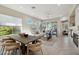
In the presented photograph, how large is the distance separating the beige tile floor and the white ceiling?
65 centimetres

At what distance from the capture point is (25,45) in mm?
3260

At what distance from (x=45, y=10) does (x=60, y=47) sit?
3.43ft

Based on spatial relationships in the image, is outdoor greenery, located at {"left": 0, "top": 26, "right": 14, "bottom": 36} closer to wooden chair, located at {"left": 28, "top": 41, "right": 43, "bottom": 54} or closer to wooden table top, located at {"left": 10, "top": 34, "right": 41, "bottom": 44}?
wooden table top, located at {"left": 10, "top": 34, "right": 41, "bottom": 44}

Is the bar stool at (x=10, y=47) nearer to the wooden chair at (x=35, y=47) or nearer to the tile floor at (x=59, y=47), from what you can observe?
the wooden chair at (x=35, y=47)

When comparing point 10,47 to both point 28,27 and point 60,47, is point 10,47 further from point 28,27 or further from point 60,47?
point 60,47

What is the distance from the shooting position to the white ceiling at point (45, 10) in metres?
3.22

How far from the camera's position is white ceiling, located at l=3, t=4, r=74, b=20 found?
3.22 metres

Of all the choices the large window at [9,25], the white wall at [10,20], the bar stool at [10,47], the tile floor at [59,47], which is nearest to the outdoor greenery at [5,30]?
the large window at [9,25]

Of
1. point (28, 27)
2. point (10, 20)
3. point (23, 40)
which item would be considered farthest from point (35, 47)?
point (10, 20)

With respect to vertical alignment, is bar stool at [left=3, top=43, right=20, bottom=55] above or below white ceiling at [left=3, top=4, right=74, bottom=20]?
below

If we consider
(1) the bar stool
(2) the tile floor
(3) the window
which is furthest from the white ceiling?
(1) the bar stool
